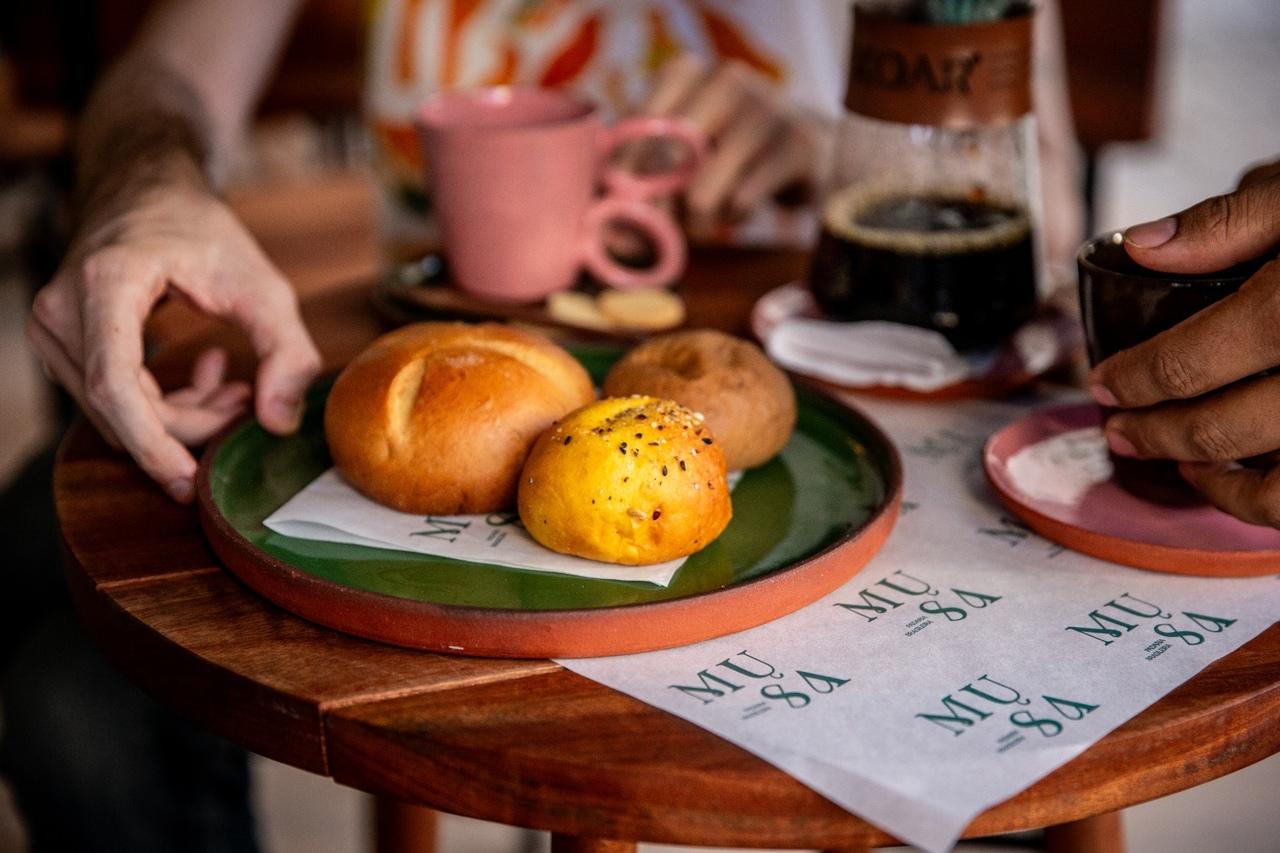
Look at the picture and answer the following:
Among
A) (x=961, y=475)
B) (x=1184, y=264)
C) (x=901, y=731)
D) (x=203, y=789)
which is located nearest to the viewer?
(x=901, y=731)

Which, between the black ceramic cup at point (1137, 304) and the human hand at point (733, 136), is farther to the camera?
the human hand at point (733, 136)

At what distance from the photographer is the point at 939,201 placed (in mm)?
876

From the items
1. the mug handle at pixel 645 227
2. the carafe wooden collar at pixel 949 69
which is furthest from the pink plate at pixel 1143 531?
the mug handle at pixel 645 227

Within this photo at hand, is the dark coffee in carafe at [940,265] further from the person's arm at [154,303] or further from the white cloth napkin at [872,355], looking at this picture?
the person's arm at [154,303]

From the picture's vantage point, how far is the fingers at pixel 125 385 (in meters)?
0.69

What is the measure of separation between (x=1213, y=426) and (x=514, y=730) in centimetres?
36

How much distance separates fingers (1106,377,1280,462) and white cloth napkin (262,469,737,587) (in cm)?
25

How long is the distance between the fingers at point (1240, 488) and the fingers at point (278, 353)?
504 millimetres

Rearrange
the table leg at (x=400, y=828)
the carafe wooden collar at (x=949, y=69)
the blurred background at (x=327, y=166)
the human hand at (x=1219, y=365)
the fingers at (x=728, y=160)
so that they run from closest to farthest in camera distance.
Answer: the human hand at (x=1219, y=365) → the carafe wooden collar at (x=949, y=69) → the table leg at (x=400, y=828) → the fingers at (x=728, y=160) → the blurred background at (x=327, y=166)

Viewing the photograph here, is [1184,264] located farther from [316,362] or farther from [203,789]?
[203,789]

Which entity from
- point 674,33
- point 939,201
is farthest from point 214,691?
point 674,33

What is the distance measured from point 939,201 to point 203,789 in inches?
30.5

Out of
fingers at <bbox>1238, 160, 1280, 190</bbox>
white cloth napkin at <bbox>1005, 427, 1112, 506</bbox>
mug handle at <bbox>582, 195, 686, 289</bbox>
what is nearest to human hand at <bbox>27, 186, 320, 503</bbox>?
mug handle at <bbox>582, 195, 686, 289</bbox>

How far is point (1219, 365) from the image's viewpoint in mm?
589
